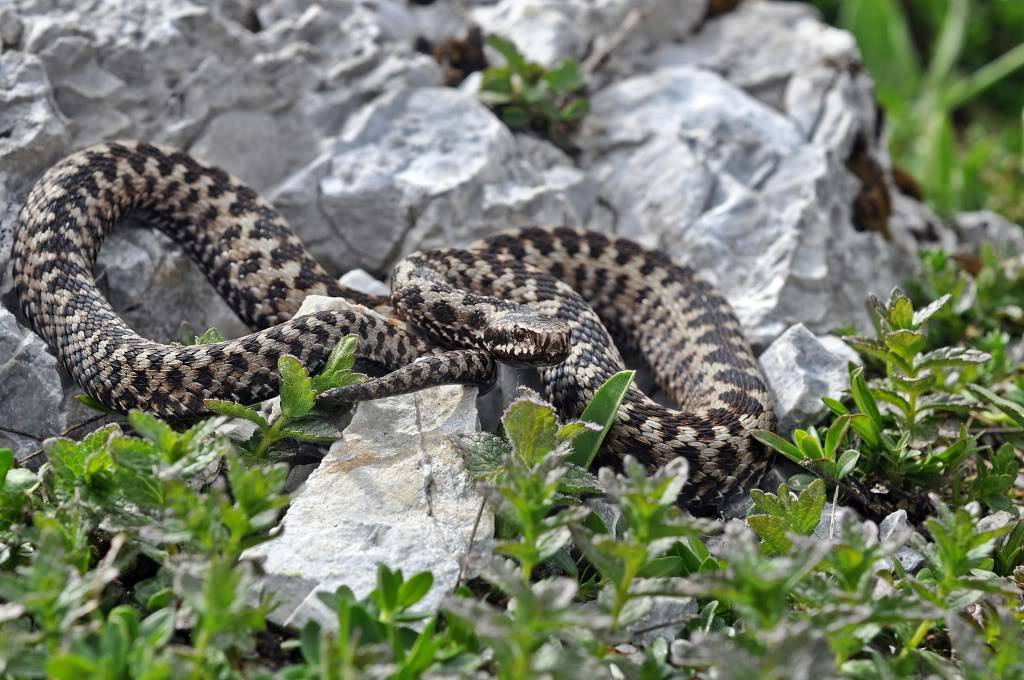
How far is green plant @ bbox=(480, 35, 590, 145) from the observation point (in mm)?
6691

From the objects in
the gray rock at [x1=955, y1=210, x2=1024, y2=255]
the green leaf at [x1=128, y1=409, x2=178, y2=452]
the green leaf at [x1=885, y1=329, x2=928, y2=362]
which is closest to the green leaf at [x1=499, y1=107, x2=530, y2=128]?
the green leaf at [x1=885, y1=329, x2=928, y2=362]

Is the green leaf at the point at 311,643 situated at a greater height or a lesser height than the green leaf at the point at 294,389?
lesser

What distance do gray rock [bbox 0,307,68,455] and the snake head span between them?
82.7 inches

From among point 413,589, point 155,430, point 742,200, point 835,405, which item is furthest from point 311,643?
point 742,200

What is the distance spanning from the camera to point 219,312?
18.7ft

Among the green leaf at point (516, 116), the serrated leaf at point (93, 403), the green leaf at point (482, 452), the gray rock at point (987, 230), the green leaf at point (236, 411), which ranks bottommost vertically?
the serrated leaf at point (93, 403)

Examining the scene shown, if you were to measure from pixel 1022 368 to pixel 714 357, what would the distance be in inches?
76.7

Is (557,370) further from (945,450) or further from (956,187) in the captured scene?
(956,187)

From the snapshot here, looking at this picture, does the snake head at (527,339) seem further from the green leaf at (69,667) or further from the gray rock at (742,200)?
the green leaf at (69,667)

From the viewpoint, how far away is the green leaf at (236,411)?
3889 millimetres

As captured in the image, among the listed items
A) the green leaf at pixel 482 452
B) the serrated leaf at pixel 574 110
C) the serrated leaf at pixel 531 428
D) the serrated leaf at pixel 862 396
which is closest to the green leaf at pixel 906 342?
the serrated leaf at pixel 862 396

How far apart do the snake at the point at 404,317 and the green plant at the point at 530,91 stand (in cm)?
109

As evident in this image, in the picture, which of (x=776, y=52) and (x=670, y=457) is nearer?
(x=670, y=457)

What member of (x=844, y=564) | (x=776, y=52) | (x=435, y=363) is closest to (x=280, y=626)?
(x=435, y=363)
